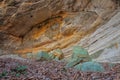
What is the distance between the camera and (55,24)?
1836 centimetres

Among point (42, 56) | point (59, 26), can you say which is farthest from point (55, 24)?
point (42, 56)

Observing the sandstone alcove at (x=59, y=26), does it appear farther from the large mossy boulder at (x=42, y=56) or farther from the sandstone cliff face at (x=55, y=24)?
the large mossy boulder at (x=42, y=56)

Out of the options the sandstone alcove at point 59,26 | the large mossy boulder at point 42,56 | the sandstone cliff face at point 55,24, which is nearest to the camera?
the sandstone alcove at point 59,26

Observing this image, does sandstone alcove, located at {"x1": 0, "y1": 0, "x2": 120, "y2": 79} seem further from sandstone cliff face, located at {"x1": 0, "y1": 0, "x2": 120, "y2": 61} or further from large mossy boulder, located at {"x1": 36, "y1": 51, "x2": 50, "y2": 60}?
large mossy boulder, located at {"x1": 36, "y1": 51, "x2": 50, "y2": 60}

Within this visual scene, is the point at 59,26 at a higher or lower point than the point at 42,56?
higher

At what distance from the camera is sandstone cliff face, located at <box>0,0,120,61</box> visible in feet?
48.3

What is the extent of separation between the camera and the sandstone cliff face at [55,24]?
48.3ft

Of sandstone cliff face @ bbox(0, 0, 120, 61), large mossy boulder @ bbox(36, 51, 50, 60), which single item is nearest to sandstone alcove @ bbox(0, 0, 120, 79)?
sandstone cliff face @ bbox(0, 0, 120, 61)

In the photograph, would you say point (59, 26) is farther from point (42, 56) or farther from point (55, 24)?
point (42, 56)

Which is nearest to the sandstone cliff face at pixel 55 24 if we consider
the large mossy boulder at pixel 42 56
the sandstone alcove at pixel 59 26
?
the sandstone alcove at pixel 59 26

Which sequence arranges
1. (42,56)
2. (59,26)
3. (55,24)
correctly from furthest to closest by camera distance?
1. (55,24)
2. (59,26)
3. (42,56)

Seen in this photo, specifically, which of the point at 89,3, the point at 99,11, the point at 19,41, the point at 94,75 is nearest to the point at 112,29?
the point at 99,11

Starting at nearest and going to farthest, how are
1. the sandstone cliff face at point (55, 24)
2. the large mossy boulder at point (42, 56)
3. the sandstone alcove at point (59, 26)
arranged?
the sandstone alcove at point (59, 26) < the sandstone cliff face at point (55, 24) < the large mossy boulder at point (42, 56)

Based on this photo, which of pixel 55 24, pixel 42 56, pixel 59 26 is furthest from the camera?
pixel 55 24
